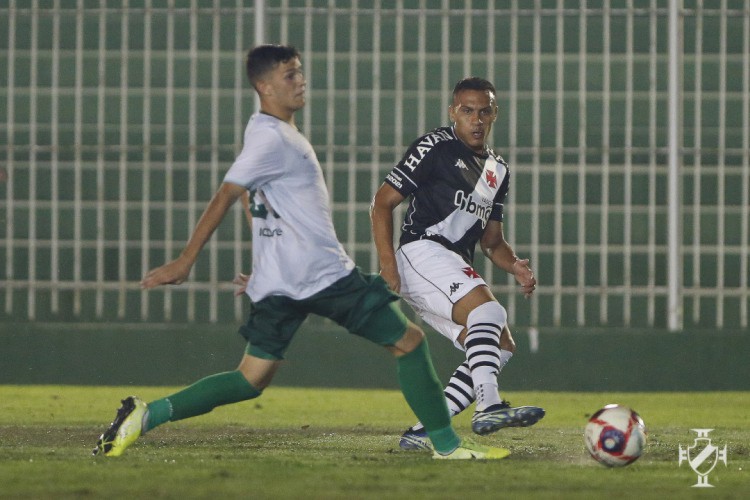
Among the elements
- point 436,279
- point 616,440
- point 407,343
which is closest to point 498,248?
point 436,279

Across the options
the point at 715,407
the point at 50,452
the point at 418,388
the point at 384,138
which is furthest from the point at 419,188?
the point at 384,138

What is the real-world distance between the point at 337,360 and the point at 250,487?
872 centimetres

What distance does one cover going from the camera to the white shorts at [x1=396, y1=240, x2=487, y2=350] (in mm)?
9086

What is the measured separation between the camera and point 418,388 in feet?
27.0

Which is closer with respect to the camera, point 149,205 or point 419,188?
point 419,188

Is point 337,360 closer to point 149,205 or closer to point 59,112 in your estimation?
point 149,205

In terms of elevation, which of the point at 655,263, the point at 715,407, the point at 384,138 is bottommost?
the point at 715,407

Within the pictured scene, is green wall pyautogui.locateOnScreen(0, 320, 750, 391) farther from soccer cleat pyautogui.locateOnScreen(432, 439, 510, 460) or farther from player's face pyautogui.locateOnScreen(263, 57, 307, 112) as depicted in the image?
player's face pyautogui.locateOnScreen(263, 57, 307, 112)

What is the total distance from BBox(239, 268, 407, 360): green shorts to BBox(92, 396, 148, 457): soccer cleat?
1.92 feet

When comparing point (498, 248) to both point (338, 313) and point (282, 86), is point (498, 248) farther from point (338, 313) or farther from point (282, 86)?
point (282, 86)

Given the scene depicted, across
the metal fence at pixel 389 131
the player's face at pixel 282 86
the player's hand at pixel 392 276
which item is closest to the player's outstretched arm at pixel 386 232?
the player's hand at pixel 392 276

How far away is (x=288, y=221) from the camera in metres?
8.01

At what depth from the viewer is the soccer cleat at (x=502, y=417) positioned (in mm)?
8289

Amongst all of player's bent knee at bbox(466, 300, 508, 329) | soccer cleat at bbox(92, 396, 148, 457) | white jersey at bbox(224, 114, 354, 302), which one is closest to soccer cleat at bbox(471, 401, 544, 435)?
player's bent knee at bbox(466, 300, 508, 329)
